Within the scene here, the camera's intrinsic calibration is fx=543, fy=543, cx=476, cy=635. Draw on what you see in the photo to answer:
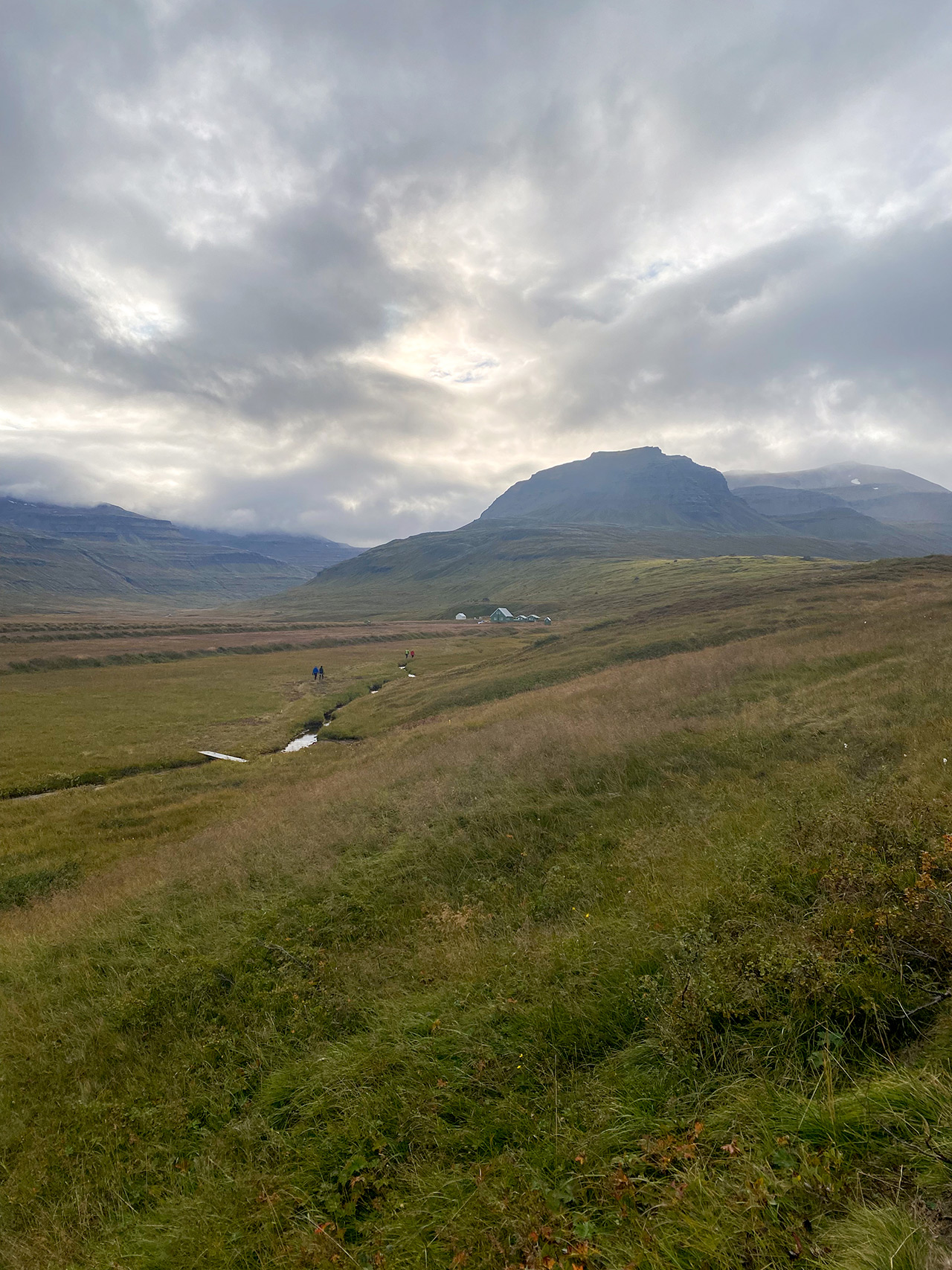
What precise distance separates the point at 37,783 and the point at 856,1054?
40169 mm

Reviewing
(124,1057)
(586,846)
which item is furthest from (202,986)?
(586,846)

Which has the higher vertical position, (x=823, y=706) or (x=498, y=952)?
(x=823, y=706)

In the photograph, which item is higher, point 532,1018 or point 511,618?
point 532,1018

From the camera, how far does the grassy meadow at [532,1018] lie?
4.18 metres

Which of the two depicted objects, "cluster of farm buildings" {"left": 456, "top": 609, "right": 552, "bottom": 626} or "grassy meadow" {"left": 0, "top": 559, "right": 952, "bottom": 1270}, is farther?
"cluster of farm buildings" {"left": 456, "top": 609, "right": 552, "bottom": 626}

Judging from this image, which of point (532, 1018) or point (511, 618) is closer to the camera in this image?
point (532, 1018)

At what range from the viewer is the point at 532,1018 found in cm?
679

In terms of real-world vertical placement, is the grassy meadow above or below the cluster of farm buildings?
above

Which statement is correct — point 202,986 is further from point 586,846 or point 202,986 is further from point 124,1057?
point 586,846

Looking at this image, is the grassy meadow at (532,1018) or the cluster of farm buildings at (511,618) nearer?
the grassy meadow at (532,1018)

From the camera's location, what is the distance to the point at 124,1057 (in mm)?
8281

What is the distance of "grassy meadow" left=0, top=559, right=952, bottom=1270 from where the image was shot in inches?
165

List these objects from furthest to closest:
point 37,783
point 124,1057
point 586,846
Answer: point 37,783 → point 586,846 → point 124,1057

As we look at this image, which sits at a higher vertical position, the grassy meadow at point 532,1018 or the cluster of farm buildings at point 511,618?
the grassy meadow at point 532,1018
